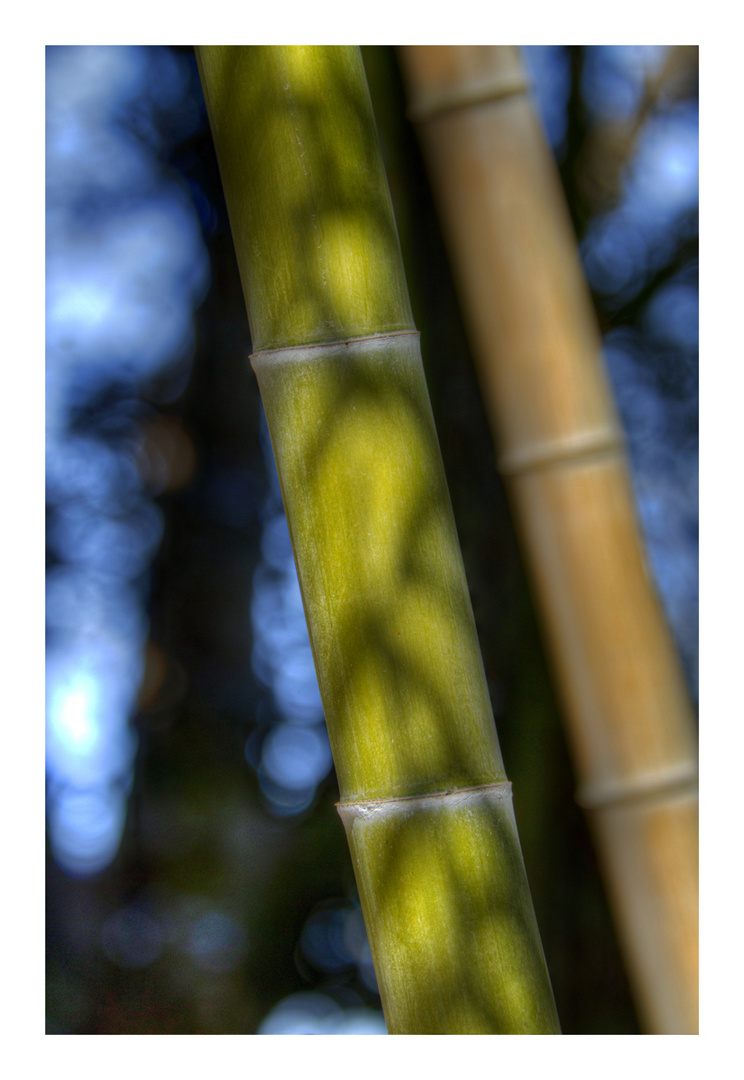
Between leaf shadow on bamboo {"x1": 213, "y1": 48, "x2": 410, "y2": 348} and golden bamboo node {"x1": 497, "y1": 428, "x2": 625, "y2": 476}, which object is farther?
golden bamboo node {"x1": 497, "y1": 428, "x2": 625, "y2": 476}

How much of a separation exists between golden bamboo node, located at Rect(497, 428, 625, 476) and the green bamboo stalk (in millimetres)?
162

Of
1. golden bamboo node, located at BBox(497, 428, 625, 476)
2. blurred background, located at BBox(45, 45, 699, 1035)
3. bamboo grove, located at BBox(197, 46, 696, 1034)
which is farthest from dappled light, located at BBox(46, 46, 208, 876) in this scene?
golden bamboo node, located at BBox(497, 428, 625, 476)

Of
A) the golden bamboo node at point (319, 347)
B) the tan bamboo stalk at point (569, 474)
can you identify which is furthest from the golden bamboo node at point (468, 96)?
the golden bamboo node at point (319, 347)

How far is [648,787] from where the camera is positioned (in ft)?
2.13

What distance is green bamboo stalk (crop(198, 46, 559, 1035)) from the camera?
500 mm

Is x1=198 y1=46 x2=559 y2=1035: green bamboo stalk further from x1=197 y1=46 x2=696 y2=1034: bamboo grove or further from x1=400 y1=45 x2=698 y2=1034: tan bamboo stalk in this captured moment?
x1=400 y1=45 x2=698 y2=1034: tan bamboo stalk

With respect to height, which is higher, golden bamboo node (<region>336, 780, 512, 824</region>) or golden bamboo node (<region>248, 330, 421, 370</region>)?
golden bamboo node (<region>248, 330, 421, 370</region>)

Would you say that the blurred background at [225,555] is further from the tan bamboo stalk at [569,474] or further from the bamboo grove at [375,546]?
the bamboo grove at [375,546]

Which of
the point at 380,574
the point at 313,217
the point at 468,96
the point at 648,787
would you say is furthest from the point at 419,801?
the point at 468,96

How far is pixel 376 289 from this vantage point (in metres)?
0.53

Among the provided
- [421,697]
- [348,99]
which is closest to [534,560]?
[421,697]

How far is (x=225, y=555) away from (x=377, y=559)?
25cm

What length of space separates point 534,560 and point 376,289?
0.89 ft
